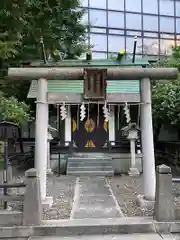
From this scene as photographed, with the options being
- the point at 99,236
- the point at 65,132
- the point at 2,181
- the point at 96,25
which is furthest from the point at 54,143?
the point at 96,25

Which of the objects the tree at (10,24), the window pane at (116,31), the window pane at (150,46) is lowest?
the tree at (10,24)

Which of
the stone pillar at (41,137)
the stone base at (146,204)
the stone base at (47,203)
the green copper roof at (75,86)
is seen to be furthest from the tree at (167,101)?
the stone base at (47,203)

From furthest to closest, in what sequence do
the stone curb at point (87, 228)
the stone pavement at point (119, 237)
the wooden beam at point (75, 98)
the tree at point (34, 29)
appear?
1. the tree at point (34, 29)
2. the wooden beam at point (75, 98)
3. the stone curb at point (87, 228)
4. the stone pavement at point (119, 237)

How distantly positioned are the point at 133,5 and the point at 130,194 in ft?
85.6

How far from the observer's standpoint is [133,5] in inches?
1228

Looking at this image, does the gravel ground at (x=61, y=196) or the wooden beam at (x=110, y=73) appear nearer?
the gravel ground at (x=61, y=196)

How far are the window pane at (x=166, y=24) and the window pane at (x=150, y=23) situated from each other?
27.4 inches

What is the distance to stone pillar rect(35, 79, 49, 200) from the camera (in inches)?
315

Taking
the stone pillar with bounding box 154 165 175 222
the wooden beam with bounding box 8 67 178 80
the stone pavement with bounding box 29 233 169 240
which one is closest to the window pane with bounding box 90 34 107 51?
the wooden beam with bounding box 8 67 178 80

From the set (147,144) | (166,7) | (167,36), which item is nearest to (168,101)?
(147,144)

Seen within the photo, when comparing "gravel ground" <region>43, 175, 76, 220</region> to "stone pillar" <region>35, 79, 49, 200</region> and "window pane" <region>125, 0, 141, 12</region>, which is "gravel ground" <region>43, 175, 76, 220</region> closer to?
"stone pillar" <region>35, 79, 49, 200</region>

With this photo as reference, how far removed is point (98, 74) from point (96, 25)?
2321 cm

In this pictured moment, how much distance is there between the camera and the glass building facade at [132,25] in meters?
30.2

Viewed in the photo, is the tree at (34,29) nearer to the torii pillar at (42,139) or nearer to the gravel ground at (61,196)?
the torii pillar at (42,139)
